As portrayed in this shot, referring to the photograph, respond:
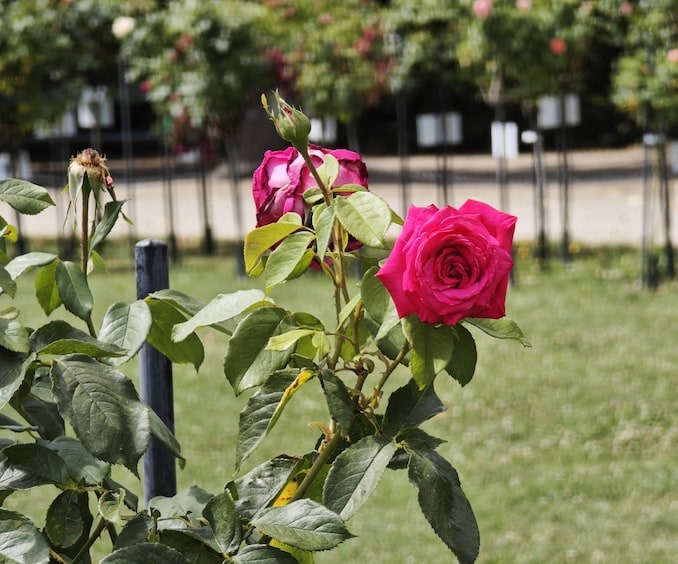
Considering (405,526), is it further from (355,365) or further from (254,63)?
(254,63)

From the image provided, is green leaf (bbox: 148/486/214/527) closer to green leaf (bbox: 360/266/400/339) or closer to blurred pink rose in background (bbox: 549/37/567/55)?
green leaf (bbox: 360/266/400/339)

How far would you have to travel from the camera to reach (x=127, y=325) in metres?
1.08

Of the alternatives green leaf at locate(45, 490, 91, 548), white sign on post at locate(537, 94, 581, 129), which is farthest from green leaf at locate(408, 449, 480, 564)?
white sign on post at locate(537, 94, 581, 129)

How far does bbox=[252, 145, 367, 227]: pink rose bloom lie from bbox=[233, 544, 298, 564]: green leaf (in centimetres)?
28

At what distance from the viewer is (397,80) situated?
25.9 feet

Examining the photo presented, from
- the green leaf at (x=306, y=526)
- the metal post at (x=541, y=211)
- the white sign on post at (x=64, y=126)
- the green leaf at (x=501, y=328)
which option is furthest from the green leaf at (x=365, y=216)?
the white sign on post at (x=64, y=126)

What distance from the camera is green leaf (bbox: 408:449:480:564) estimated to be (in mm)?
919

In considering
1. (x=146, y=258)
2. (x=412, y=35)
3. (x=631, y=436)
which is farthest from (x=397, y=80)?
(x=146, y=258)

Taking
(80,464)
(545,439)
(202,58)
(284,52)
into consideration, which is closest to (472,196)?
(284,52)

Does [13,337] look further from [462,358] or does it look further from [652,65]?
[652,65]

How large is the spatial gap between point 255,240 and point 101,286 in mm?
6161

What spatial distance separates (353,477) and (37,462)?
279 mm

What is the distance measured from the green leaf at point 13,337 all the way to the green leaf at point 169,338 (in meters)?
0.18

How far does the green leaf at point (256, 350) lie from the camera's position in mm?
974
